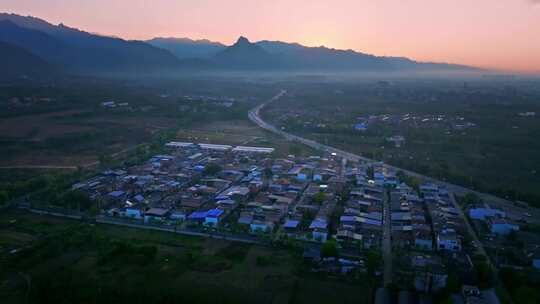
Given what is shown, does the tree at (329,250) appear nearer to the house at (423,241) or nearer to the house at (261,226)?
the house at (261,226)

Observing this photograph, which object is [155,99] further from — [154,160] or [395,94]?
[395,94]

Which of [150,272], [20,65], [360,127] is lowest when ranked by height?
[150,272]

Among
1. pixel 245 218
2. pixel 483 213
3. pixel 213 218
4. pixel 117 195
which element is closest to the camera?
pixel 213 218

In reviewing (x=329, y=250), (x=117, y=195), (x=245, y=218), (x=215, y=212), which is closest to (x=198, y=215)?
(x=215, y=212)

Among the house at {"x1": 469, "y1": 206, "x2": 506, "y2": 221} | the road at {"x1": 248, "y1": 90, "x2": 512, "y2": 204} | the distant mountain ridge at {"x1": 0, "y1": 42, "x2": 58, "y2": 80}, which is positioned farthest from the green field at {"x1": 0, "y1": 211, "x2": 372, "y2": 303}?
the distant mountain ridge at {"x1": 0, "y1": 42, "x2": 58, "y2": 80}

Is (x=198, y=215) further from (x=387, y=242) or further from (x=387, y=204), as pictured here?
(x=387, y=204)

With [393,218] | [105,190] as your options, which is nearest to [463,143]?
[393,218]

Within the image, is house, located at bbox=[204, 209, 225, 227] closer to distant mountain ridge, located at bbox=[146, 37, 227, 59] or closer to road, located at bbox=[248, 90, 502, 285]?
road, located at bbox=[248, 90, 502, 285]
